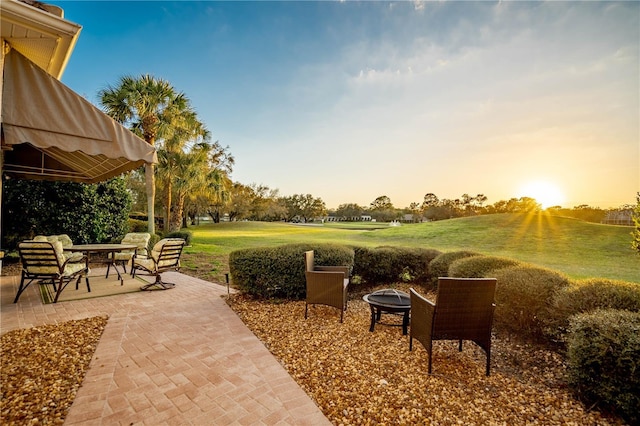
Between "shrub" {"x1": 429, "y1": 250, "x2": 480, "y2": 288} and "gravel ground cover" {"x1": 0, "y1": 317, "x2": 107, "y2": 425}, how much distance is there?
6.22m

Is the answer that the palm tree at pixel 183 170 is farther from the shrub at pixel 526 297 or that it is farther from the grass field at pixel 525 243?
the shrub at pixel 526 297

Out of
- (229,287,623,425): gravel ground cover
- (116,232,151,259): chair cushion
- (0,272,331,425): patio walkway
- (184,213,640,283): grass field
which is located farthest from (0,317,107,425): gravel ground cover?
(184,213,640,283): grass field

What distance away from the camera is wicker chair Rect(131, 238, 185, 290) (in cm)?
602

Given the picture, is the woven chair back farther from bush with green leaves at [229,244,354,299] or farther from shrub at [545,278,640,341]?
bush with green leaves at [229,244,354,299]

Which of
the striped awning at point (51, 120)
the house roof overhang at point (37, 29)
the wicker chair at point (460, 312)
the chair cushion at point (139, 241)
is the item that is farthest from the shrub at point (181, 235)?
the wicker chair at point (460, 312)

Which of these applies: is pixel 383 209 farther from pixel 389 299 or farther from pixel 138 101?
pixel 389 299

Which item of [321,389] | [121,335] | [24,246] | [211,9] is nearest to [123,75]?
[211,9]

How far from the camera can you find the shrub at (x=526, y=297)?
3545 millimetres

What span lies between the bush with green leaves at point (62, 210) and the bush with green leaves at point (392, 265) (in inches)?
361

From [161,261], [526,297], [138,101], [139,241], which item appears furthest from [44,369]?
[138,101]

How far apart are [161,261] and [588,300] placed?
7.30 m

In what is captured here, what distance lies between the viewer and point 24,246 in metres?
4.91

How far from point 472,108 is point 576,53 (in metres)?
2.94

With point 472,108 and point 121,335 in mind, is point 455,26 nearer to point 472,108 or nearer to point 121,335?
point 472,108
